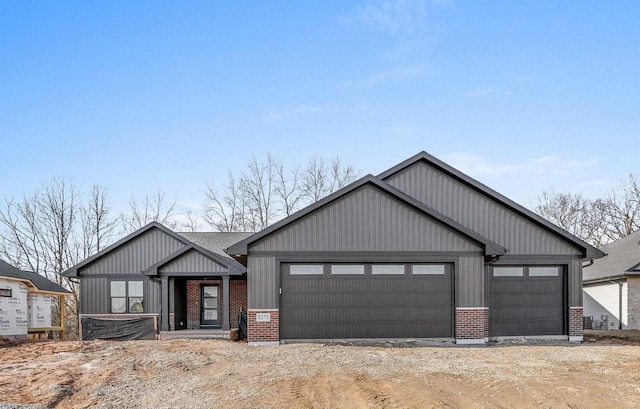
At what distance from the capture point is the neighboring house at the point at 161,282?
21.0 metres

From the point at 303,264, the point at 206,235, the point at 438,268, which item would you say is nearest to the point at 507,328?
the point at 438,268

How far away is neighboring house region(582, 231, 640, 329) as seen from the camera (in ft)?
73.4

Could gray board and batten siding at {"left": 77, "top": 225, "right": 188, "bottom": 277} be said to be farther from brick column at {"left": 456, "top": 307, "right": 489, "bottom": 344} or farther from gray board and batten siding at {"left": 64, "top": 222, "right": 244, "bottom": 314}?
brick column at {"left": 456, "top": 307, "right": 489, "bottom": 344}

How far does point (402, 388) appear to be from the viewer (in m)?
9.23

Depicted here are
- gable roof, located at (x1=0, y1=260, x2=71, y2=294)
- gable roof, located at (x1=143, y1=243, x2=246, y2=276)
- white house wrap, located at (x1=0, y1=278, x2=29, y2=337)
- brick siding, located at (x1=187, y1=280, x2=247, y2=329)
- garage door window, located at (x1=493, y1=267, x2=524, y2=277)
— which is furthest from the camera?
brick siding, located at (x1=187, y1=280, x2=247, y2=329)

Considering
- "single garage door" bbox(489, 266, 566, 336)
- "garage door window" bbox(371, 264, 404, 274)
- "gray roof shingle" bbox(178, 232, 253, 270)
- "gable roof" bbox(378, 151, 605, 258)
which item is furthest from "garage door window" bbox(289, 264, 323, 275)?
"gray roof shingle" bbox(178, 232, 253, 270)

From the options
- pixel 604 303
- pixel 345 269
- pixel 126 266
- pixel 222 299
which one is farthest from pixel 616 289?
pixel 126 266

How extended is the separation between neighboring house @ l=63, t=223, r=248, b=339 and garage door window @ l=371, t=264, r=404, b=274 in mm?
7010

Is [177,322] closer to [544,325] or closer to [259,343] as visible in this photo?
[259,343]

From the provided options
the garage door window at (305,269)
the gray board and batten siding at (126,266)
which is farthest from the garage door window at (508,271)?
the gray board and batten siding at (126,266)

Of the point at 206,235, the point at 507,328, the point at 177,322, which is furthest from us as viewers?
the point at 206,235

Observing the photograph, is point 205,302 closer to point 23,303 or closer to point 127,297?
point 127,297

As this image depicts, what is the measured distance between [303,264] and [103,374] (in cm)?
644

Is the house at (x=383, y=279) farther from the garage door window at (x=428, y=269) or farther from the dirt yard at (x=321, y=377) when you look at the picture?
the dirt yard at (x=321, y=377)
